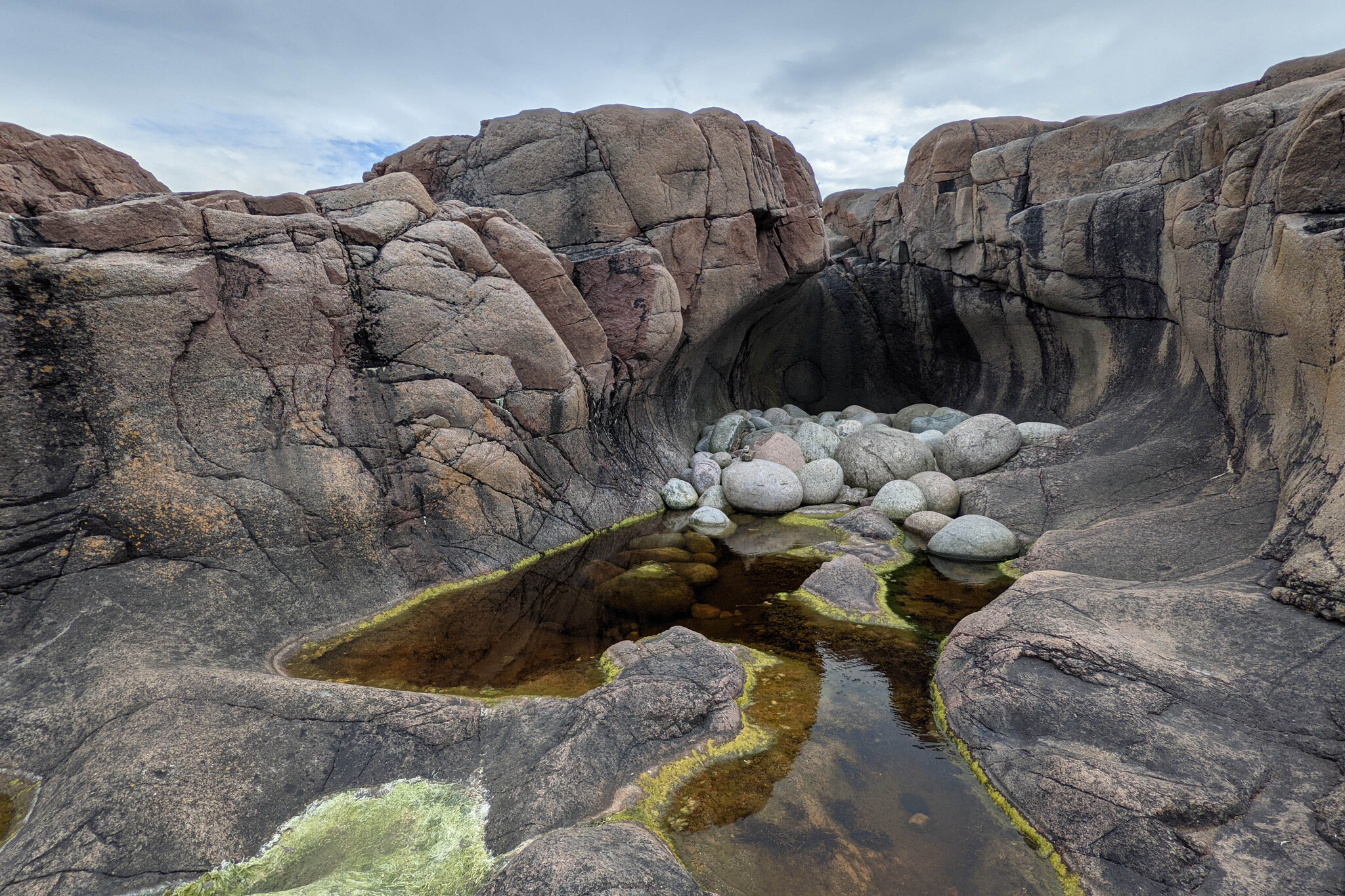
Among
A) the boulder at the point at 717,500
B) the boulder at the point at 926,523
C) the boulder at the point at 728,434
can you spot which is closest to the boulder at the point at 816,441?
the boulder at the point at 728,434

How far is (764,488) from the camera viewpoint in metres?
8.68

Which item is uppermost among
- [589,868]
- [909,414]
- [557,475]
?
[557,475]

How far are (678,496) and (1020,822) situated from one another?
626cm

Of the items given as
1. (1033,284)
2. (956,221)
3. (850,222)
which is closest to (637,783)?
(1033,284)

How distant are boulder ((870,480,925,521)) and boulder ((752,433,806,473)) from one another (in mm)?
1481

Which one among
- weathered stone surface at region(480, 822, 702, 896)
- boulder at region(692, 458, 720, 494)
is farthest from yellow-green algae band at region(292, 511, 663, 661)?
weathered stone surface at region(480, 822, 702, 896)

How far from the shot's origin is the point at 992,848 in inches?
117

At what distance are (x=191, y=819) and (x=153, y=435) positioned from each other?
3224mm

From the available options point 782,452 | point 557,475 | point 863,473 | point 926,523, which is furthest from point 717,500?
point 926,523

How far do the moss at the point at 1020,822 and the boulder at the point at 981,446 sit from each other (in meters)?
5.50

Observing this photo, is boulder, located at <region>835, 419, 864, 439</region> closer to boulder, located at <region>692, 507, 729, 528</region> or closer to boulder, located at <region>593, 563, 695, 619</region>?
boulder, located at <region>692, 507, 729, 528</region>

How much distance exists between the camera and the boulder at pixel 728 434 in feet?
36.8

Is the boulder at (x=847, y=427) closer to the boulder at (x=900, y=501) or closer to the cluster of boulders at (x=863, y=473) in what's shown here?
the cluster of boulders at (x=863, y=473)

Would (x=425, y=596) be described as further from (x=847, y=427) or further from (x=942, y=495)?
(x=847, y=427)
